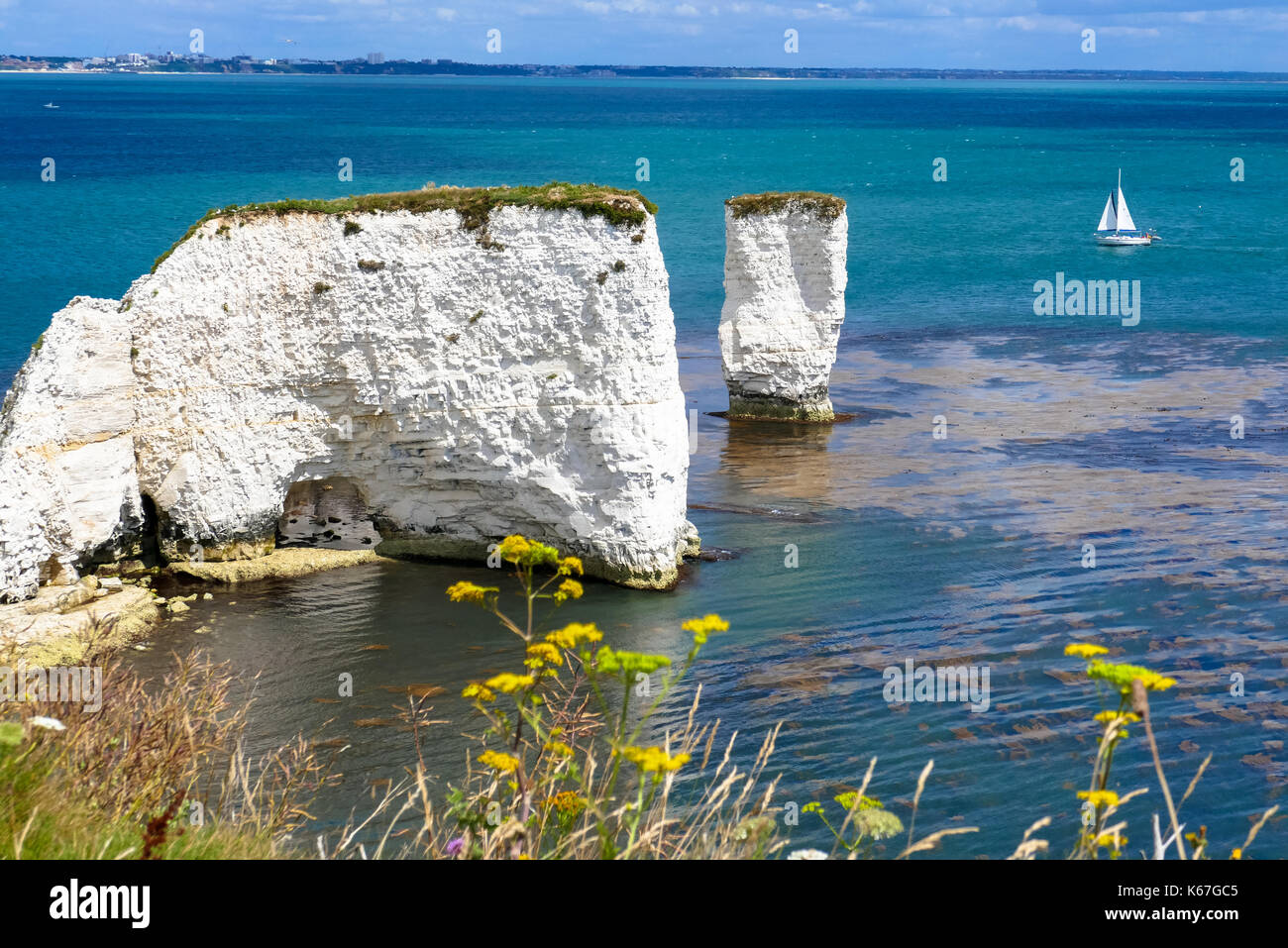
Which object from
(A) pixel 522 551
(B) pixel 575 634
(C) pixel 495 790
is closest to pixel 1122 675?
(B) pixel 575 634

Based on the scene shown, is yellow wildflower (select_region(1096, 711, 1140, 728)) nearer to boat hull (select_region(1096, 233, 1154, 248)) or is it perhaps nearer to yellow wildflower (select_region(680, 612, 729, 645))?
yellow wildflower (select_region(680, 612, 729, 645))

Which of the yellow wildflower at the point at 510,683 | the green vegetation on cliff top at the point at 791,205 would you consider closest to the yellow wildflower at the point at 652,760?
the yellow wildflower at the point at 510,683

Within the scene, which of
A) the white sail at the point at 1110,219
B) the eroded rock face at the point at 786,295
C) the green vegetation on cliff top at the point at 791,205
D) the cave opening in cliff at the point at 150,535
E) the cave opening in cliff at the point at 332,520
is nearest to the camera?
the cave opening in cliff at the point at 150,535

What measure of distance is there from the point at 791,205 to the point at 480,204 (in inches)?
617

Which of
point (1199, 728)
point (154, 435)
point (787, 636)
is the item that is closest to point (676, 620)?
point (787, 636)

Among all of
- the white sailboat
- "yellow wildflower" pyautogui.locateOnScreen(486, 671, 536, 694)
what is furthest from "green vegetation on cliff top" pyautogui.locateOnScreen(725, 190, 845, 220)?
the white sailboat

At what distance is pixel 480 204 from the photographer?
22859 mm

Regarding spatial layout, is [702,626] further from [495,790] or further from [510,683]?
[495,790]

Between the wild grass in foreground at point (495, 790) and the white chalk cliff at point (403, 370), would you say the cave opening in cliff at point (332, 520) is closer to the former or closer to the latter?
the white chalk cliff at point (403, 370)

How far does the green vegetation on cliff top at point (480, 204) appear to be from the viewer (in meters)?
22.5

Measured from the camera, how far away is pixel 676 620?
21.7 m

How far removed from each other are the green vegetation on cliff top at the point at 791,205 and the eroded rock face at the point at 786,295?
29 millimetres

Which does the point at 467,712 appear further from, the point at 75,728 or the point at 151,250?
the point at 151,250

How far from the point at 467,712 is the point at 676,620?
518cm
